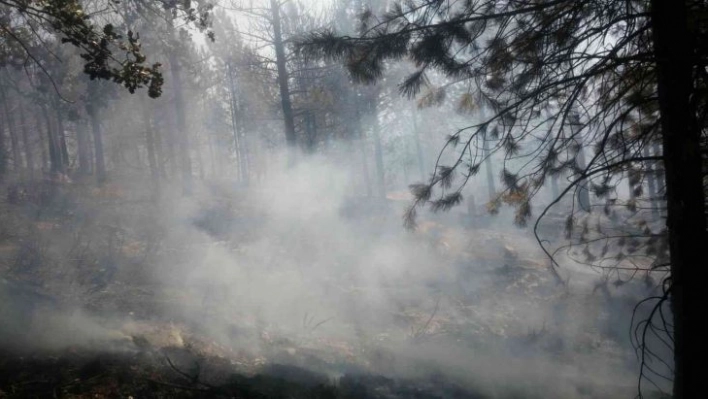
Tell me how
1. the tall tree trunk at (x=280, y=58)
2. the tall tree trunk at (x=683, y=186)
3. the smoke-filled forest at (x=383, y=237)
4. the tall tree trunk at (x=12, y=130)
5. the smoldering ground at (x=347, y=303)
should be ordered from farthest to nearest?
the tall tree trunk at (x=12, y=130), the tall tree trunk at (x=280, y=58), the smoldering ground at (x=347, y=303), the smoke-filled forest at (x=383, y=237), the tall tree trunk at (x=683, y=186)

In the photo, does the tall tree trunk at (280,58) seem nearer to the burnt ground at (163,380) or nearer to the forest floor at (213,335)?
the forest floor at (213,335)

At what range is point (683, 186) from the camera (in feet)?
11.2

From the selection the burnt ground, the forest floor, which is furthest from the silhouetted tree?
the forest floor

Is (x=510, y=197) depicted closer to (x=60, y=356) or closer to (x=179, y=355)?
(x=179, y=355)

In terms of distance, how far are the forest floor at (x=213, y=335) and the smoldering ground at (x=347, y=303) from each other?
5 centimetres

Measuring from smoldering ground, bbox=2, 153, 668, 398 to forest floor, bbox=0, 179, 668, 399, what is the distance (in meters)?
0.05

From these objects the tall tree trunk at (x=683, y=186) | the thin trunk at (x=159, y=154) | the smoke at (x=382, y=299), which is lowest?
the smoke at (x=382, y=299)

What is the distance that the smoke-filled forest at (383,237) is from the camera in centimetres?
385

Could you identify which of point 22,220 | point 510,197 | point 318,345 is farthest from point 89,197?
point 510,197

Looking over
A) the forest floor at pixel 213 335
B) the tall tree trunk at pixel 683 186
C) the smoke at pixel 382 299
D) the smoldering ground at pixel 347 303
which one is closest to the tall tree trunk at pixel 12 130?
the forest floor at pixel 213 335

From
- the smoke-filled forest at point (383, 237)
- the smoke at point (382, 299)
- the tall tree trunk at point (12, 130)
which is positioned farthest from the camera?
the tall tree trunk at point (12, 130)

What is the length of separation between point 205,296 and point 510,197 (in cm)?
679

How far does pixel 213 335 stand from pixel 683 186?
6.91 meters

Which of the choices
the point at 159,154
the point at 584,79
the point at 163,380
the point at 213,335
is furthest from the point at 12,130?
the point at 584,79
